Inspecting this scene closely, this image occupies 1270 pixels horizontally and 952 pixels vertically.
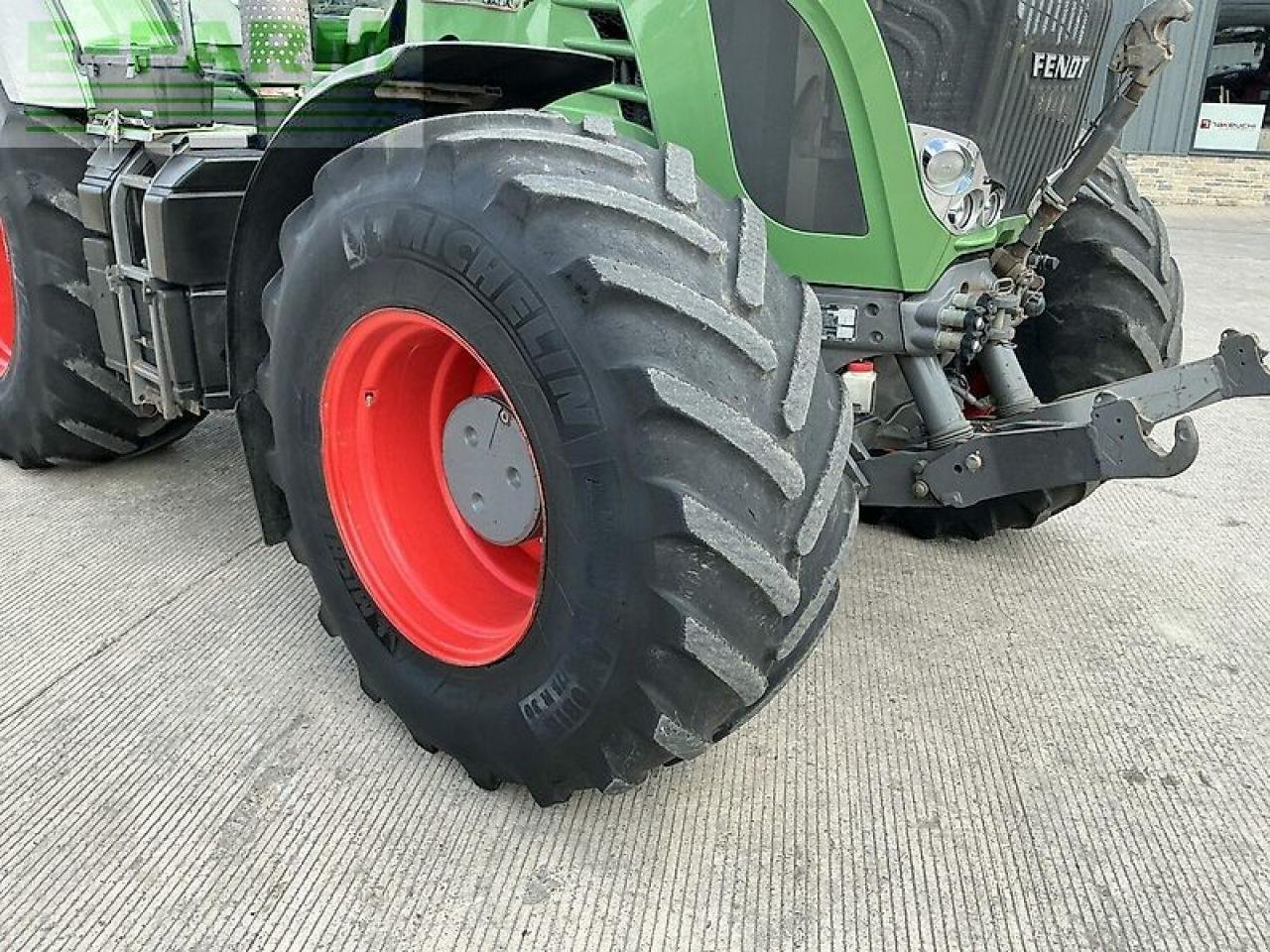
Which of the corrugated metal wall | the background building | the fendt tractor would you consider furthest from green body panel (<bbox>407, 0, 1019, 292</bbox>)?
the background building

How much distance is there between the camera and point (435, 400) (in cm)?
240

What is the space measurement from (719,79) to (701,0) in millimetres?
151

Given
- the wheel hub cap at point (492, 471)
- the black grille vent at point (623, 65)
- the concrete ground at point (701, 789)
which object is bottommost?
the concrete ground at point (701, 789)

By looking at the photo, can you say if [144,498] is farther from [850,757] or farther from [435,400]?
[850,757]

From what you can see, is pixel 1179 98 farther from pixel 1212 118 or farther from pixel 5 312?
pixel 5 312

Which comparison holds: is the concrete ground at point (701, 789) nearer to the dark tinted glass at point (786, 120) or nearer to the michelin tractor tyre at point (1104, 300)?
the michelin tractor tyre at point (1104, 300)

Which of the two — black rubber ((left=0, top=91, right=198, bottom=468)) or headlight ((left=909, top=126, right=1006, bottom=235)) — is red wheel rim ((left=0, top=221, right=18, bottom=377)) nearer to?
black rubber ((left=0, top=91, right=198, bottom=468))

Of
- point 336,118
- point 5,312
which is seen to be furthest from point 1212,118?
point 336,118

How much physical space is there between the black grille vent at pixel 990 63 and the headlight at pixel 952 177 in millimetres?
31

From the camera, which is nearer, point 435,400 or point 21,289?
point 435,400

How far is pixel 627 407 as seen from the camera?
1.70 metres

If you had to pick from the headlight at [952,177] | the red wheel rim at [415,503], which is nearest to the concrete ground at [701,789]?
the red wheel rim at [415,503]

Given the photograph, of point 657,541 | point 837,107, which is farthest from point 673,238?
point 837,107

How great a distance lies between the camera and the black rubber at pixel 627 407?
171cm
